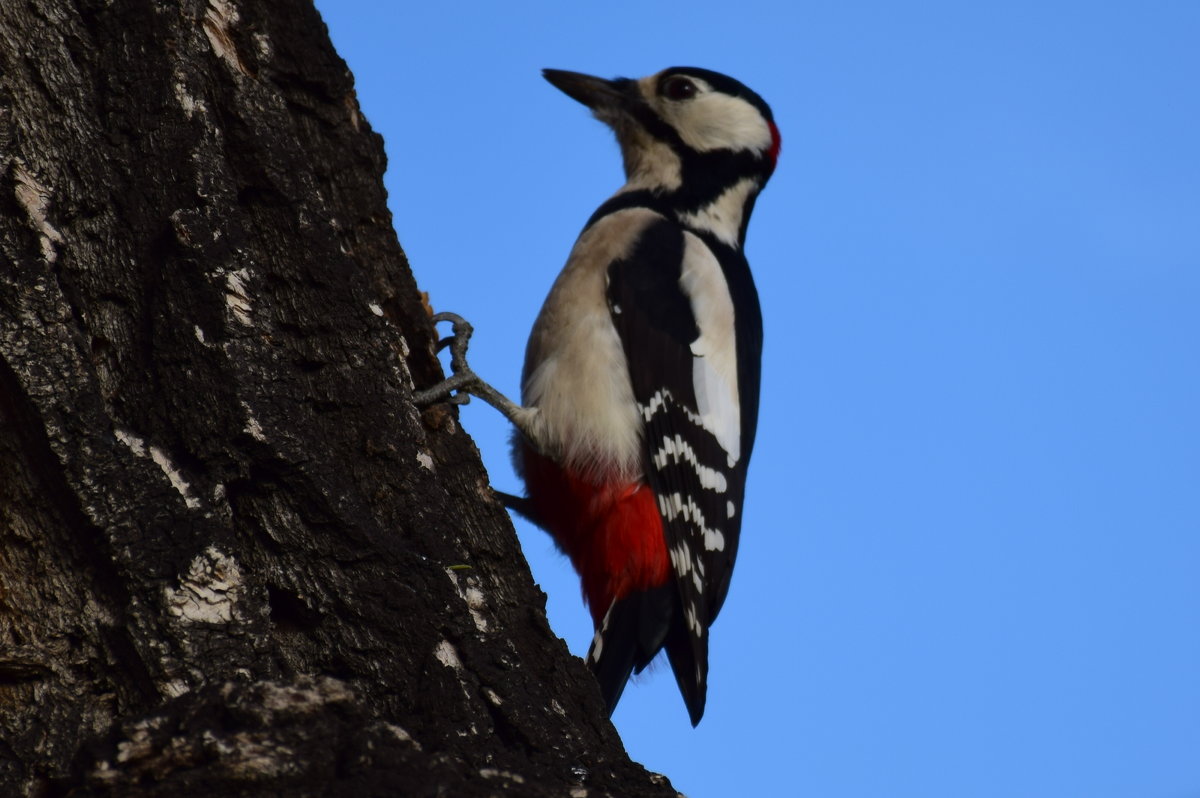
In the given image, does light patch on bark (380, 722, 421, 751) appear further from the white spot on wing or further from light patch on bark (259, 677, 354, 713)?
the white spot on wing

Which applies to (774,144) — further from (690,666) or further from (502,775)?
(502,775)

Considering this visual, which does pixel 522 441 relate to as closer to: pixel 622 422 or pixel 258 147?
pixel 622 422


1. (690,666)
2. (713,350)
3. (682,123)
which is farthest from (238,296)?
(682,123)

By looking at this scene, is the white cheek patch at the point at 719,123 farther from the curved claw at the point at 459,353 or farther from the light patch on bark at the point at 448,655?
the light patch on bark at the point at 448,655

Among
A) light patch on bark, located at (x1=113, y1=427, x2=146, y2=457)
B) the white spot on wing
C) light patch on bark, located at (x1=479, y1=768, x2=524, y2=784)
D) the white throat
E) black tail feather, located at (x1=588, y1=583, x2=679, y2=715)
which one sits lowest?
light patch on bark, located at (x1=479, y1=768, x2=524, y2=784)

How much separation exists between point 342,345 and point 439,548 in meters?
0.37

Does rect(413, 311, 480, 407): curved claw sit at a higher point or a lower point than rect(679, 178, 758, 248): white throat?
lower

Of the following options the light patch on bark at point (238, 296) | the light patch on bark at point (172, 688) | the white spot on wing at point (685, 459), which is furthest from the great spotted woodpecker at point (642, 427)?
the light patch on bark at point (172, 688)

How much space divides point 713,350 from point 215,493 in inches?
85.6

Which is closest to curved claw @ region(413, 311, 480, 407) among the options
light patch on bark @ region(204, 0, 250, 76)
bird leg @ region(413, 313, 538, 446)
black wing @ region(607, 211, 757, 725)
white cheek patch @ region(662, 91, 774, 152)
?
bird leg @ region(413, 313, 538, 446)

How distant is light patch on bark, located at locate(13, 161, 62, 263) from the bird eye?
283 centimetres

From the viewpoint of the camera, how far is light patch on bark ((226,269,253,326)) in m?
2.10

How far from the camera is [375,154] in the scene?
287cm

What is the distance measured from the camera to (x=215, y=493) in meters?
1.94
